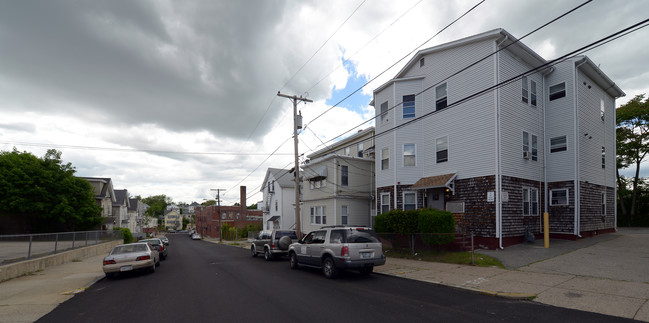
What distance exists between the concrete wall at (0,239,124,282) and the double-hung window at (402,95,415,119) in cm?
2001

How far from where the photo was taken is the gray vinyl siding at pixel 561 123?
18.0m

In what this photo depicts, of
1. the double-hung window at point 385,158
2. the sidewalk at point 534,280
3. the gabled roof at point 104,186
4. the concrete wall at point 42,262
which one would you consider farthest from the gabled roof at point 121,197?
the double-hung window at point 385,158

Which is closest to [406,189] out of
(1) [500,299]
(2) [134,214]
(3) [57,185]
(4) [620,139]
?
(1) [500,299]

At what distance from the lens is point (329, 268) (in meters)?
11.8

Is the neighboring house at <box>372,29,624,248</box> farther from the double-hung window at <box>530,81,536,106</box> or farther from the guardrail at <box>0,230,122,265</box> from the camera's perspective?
the guardrail at <box>0,230,122,265</box>

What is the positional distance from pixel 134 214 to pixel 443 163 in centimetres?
8000

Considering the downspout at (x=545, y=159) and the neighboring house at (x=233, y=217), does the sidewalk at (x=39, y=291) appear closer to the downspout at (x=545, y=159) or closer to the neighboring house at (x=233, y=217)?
the downspout at (x=545, y=159)

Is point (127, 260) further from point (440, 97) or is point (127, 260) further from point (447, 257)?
point (440, 97)

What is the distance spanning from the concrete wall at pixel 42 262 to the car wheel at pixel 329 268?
471 inches

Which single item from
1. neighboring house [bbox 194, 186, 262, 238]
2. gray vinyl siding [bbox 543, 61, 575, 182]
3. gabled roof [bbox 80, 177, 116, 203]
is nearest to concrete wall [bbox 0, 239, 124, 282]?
gabled roof [bbox 80, 177, 116, 203]

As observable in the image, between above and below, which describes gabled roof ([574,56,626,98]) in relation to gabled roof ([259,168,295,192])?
above

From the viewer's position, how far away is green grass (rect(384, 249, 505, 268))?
13.0 metres

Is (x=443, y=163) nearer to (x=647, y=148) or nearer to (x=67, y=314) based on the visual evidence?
(x=67, y=314)

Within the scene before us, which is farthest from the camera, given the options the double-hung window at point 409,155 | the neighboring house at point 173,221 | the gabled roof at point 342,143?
the neighboring house at point 173,221
